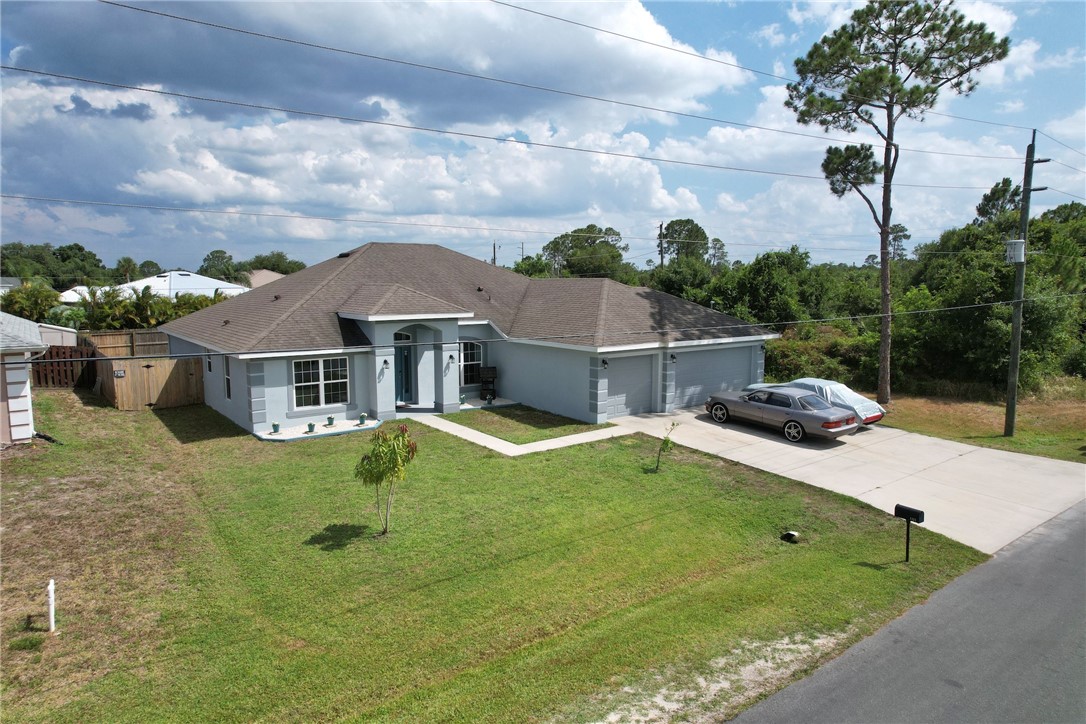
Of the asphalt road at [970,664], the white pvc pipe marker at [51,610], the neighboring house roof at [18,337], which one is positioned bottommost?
the asphalt road at [970,664]

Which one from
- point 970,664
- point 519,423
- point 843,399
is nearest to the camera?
point 970,664

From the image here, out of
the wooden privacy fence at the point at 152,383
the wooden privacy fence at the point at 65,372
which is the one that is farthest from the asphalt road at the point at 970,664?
the wooden privacy fence at the point at 65,372

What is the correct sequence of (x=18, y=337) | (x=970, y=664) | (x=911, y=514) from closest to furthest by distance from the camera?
(x=970, y=664)
(x=911, y=514)
(x=18, y=337)

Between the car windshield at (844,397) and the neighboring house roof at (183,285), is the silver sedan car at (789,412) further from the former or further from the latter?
the neighboring house roof at (183,285)

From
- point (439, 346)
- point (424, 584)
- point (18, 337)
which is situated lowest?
point (424, 584)

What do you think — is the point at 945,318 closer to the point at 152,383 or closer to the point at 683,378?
the point at 683,378

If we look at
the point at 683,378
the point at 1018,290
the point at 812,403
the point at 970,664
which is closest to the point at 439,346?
the point at 683,378

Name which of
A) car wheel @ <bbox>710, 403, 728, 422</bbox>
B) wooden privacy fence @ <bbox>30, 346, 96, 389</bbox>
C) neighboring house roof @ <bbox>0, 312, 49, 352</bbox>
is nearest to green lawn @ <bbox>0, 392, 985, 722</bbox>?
neighboring house roof @ <bbox>0, 312, 49, 352</bbox>
